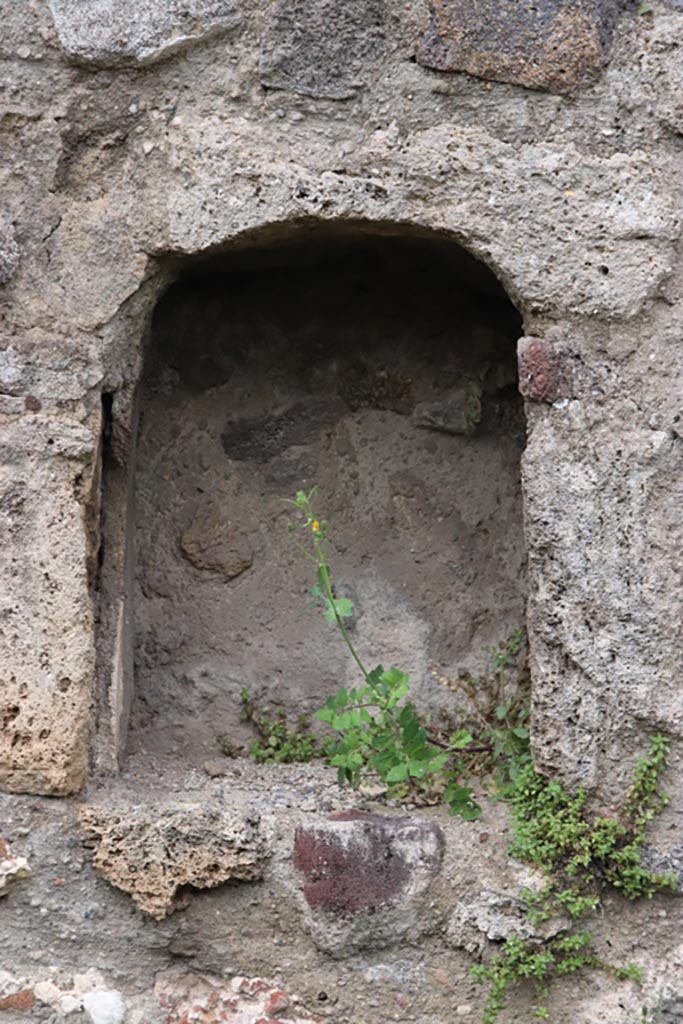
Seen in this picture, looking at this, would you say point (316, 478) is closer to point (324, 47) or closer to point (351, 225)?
point (351, 225)

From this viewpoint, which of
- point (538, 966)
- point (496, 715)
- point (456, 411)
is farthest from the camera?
point (456, 411)

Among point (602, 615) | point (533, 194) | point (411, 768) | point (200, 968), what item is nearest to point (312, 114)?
point (533, 194)

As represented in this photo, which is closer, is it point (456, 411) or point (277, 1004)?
point (277, 1004)

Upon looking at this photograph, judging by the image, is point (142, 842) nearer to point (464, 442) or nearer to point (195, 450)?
point (195, 450)

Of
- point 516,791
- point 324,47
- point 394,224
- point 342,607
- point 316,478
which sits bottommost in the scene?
point 516,791

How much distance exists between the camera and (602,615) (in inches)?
85.3

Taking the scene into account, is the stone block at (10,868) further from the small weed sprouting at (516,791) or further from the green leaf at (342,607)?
the green leaf at (342,607)

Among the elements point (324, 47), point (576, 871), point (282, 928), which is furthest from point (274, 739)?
point (324, 47)

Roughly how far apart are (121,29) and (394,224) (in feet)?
1.90

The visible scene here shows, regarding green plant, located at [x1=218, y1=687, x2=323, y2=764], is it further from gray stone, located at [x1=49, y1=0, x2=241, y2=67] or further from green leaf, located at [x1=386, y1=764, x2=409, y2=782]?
gray stone, located at [x1=49, y1=0, x2=241, y2=67]

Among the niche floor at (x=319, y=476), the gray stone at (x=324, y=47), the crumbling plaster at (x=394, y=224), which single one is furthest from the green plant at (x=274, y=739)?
the gray stone at (x=324, y=47)

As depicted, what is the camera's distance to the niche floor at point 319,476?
256 centimetres

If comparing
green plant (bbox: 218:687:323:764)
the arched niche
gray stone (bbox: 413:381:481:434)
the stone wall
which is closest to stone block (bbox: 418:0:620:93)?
the stone wall

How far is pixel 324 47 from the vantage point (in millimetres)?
2232
